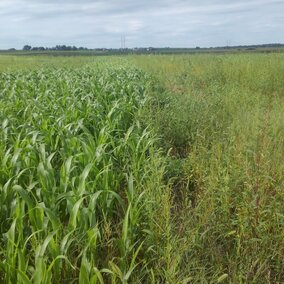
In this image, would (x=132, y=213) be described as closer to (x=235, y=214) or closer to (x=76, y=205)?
(x=76, y=205)

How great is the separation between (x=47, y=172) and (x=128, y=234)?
794 mm

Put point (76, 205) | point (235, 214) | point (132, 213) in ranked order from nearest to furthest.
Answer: point (76, 205) → point (132, 213) → point (235, 214)

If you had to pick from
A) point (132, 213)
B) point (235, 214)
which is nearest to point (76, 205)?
point (132, 213)

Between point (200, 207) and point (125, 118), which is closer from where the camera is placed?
point (200, 207)

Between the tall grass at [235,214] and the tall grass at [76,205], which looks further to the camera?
the tall grass at [235,214]

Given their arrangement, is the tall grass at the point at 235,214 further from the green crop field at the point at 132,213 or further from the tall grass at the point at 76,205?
the tall grass at the point at 76,205

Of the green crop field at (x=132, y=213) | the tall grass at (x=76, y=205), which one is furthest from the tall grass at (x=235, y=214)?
the tall grass at (x=76, y=205)

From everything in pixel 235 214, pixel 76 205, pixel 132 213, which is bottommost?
pixel 235 214

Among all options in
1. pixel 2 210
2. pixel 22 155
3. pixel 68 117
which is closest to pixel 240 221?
pixel 2 210

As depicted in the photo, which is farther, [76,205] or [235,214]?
[235,214]

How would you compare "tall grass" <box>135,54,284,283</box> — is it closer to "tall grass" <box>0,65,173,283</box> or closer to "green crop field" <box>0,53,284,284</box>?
"green crop field" <box>0,53,284,284</box>

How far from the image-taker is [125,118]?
15.4 ft

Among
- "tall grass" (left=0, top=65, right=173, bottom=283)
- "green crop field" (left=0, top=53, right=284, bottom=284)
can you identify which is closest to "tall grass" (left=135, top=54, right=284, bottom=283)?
"green crop field" (left=0, top=53, right=284, bottom=284)

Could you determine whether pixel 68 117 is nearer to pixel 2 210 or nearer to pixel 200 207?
pixel 2 210
